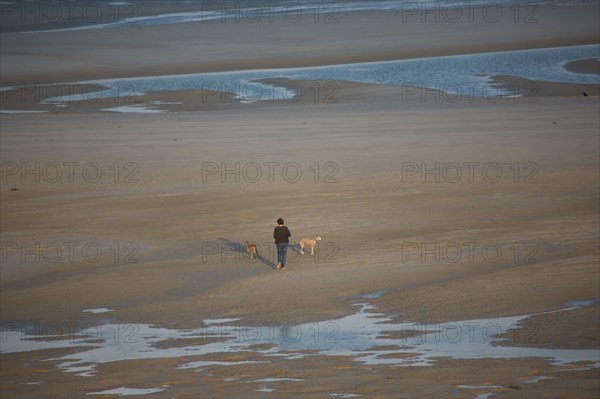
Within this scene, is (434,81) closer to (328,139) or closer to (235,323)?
(328,139)

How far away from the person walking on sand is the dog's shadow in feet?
0.75

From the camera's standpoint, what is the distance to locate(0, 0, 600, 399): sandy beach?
12.0 metres

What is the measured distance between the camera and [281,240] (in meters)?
16.8

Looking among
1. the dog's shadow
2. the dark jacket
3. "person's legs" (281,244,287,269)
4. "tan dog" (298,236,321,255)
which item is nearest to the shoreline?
the dog's shadow

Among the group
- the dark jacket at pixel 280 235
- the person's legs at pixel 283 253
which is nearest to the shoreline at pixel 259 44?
the person's legs at pixel 283 253

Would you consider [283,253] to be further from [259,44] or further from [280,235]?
[259,44]

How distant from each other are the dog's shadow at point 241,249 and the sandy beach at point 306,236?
63mm

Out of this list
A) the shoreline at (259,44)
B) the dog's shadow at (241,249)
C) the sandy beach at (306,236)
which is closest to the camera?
the sandy beach at (306,236)

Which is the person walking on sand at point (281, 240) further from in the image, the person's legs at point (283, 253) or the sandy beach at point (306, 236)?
the sandy beach at point (306, 236)

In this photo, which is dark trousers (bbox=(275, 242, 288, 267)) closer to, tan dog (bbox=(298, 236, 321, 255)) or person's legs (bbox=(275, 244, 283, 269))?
person's legs (bbox=(275, 244, 283, 269))

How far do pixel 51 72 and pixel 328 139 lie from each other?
65.5ft

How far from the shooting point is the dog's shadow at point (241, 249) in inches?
690

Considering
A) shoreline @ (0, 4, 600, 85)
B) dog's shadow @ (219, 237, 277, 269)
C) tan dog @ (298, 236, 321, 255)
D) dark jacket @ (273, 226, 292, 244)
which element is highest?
shoreline @ (0, 4, 600, 85)

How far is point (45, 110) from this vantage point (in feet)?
122
